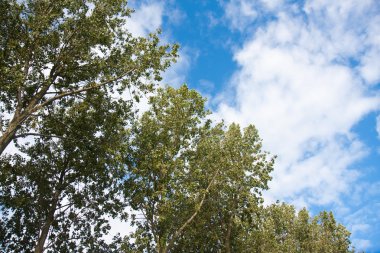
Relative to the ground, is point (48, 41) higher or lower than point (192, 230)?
higher

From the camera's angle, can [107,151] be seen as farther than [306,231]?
No

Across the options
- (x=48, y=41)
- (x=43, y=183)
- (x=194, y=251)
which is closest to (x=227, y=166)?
(x=194, y=251)

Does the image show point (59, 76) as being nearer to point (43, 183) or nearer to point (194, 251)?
point (43, 183)

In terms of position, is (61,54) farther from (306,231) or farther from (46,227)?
(306,231)

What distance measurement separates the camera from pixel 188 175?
3033 centimetres

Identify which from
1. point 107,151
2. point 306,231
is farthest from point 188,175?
point 306,231

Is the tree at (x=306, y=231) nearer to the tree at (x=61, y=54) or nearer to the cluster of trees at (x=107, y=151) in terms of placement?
the cluster of trees at (x=107, y=151)

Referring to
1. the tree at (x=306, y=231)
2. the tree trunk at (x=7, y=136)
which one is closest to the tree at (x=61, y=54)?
the tree trunk at (x=7, y=136)

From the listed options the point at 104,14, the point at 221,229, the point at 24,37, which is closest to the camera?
the point at 24,37

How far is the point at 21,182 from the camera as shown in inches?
1157

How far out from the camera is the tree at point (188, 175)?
27938mm

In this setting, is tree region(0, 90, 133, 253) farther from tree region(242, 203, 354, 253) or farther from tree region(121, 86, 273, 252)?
tree region(242, 203, 354, 253)

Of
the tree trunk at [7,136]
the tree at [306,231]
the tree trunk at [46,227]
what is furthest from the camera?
the tree at [306,231]

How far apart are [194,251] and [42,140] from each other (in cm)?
1969
